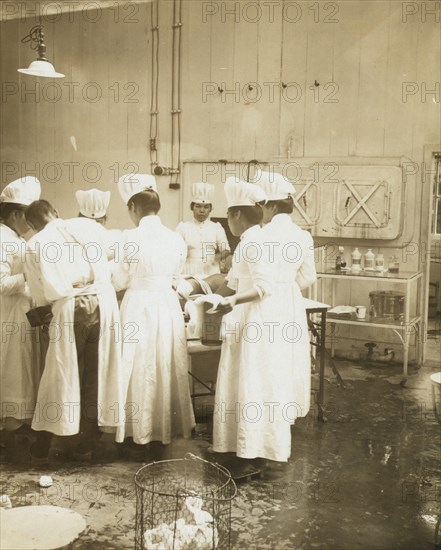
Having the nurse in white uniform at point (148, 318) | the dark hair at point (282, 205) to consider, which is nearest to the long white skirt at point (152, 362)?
the nurse in white uniform at point (148, 318)

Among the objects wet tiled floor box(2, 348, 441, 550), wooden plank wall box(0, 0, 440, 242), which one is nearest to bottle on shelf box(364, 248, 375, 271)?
wooden plank wall box(0, 0, 440, 242)

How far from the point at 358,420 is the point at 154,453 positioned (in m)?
1.74

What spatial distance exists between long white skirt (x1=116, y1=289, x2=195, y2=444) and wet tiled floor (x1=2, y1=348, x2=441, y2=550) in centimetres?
22

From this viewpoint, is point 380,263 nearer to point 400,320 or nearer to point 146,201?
point 400,320

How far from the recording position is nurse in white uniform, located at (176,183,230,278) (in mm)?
7219

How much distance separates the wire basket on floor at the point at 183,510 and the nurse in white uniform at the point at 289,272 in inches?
33.4

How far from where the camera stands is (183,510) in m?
3.31

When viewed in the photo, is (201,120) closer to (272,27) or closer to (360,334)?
(272,27)

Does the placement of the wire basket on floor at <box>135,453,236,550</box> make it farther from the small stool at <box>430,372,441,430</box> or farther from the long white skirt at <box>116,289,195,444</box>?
the small stool at <box>430,372,441,430</box>

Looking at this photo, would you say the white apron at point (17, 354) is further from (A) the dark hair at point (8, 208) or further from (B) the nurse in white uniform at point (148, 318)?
(B) the nurse in white uniform at point (148, 318)

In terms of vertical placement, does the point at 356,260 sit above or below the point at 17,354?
above

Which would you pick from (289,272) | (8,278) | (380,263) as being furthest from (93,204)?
(380,263)

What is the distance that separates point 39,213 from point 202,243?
131 inches

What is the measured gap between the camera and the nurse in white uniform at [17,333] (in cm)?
430
